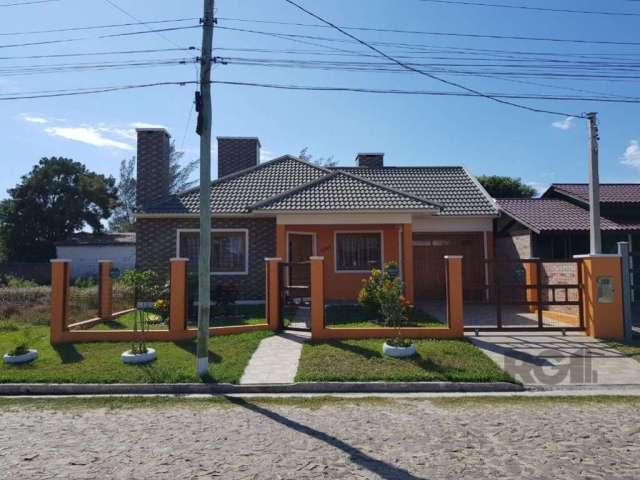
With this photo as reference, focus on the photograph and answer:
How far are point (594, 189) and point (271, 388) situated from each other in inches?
326

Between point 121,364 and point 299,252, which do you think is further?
point 299,252

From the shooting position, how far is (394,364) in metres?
8.07

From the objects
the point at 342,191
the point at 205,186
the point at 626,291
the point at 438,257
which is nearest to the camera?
the point at 205,186

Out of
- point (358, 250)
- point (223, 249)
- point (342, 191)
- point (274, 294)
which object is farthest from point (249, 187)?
point (274, 294)

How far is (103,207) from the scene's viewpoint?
39688 millimetres

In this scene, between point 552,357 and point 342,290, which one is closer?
point 552,357

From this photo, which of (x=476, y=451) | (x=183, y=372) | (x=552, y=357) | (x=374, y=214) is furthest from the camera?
(x=374, y=214)

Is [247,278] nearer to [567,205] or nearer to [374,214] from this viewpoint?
[374,214]

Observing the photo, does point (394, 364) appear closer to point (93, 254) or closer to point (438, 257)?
point (438, 257)

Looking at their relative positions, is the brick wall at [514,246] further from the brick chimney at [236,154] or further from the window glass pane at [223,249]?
the brick chimney at [236,154]

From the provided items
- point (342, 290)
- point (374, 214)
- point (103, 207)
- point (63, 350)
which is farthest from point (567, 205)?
point (103, 207)

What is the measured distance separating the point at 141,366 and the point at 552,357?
7292mm

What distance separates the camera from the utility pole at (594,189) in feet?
34.1

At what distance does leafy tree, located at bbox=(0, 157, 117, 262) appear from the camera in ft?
115
